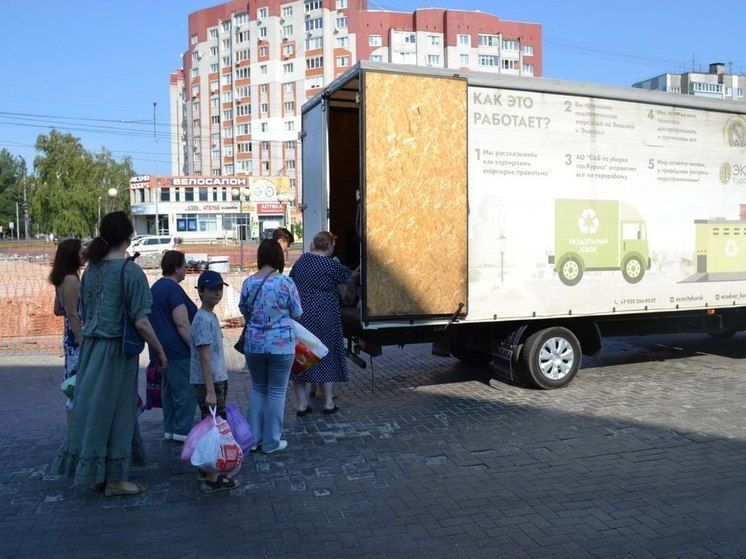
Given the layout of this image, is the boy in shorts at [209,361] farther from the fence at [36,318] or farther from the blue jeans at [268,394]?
the fence at [36,318]

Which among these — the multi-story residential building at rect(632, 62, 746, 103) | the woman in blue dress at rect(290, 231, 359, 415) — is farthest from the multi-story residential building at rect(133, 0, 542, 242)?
the woman in blue dress at rect(290, 231, 359, 415)

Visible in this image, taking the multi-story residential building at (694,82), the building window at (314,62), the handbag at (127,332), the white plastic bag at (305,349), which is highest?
the building window at (314,62)

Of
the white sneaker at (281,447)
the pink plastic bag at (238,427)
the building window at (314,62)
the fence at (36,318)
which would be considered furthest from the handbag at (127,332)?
the building window at (314,62)

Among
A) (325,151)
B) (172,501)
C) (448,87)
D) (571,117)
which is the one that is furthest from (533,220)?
(172,501)

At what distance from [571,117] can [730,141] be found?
2455mm

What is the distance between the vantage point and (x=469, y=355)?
8.76 metres

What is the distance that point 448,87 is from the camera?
21.9 ft

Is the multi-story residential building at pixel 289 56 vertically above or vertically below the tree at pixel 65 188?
above

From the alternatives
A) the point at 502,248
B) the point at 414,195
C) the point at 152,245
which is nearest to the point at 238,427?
the point at 414,195

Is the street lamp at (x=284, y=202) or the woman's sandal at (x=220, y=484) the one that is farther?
the street lamp at (x=284, y=202)

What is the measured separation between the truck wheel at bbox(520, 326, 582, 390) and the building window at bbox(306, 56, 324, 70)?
85267mm

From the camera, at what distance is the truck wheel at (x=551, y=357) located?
24.5 feet

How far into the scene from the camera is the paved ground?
13.2ft

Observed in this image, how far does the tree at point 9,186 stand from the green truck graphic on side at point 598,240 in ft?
367
